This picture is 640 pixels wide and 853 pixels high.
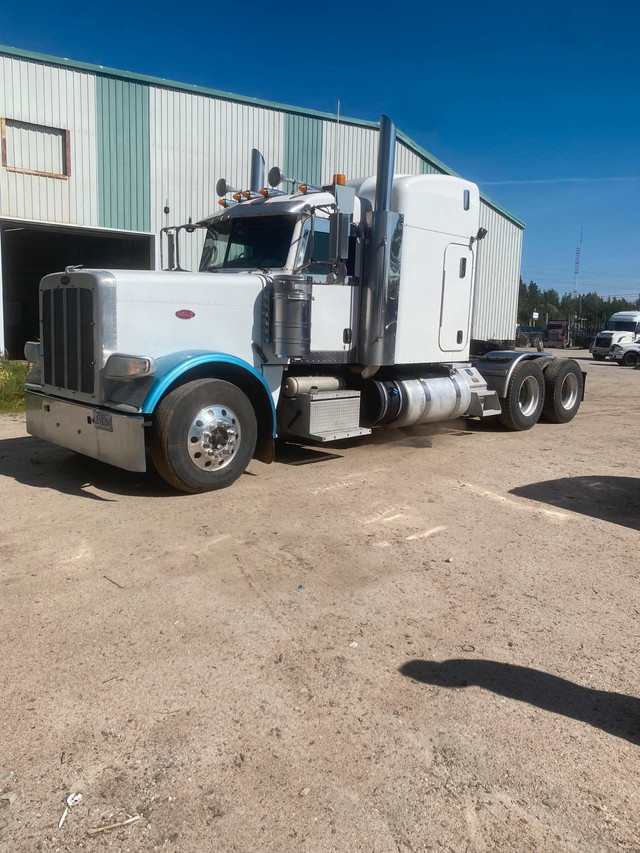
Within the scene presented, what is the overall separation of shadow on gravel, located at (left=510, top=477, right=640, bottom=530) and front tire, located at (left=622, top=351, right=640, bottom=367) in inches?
1132

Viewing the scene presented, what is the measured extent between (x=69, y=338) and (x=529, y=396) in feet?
23.3

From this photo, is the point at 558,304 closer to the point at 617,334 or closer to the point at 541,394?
the point at 617,334

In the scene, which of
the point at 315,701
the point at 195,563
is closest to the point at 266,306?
the point at 195,563

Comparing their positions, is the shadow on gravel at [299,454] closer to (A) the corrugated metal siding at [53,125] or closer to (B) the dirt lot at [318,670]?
(B) the dirt lot at [318,670]

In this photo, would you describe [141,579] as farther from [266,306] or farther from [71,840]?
[266,306]

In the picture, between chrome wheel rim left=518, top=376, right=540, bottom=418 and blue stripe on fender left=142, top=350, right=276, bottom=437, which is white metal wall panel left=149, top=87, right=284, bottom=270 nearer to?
chrome wheel rim left=518, top=376, right=540, bottom=418

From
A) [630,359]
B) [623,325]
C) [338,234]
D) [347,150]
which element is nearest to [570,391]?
[338,234]

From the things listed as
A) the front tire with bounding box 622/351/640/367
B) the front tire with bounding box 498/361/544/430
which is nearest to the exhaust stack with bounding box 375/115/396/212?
the front tire with bounding box 498/361/544/430

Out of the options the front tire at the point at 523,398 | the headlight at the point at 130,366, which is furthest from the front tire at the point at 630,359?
the headlight at the point at 130,366

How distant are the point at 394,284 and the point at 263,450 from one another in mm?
2482

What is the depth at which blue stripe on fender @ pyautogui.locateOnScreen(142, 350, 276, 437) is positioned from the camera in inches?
225

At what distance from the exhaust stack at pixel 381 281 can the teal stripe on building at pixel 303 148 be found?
1064 cm

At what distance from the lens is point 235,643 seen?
3.58 metres

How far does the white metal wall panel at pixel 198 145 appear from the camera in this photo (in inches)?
620
